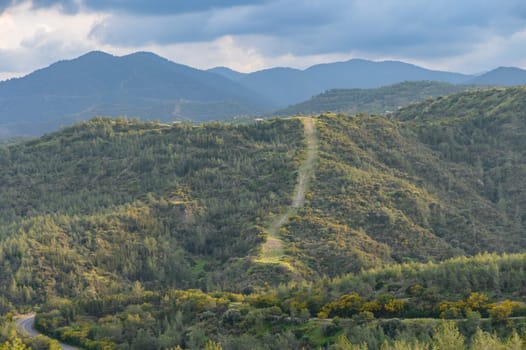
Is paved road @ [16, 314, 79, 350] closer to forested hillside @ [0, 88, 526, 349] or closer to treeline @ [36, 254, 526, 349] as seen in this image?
treeline @ [36, 254, 526, 349]

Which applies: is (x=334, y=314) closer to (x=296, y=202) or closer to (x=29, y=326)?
(x=29, y=326)

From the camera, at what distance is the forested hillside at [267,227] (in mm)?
60062

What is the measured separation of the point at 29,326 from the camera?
80.4m

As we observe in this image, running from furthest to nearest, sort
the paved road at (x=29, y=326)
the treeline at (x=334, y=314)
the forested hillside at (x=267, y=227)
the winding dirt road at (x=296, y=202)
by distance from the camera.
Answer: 1. the winding dirt road at (x=296, y=202)
2. the paved road at (x=29, y=326)
3. the forested hillside at (x=267, y=227)
4. the treeline at (x=334, y=314)

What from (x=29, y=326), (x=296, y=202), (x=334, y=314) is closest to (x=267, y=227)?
(x=296, y=202)

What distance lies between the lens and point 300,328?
195 ft

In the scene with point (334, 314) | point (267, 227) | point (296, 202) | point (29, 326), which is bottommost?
point (29, 326)

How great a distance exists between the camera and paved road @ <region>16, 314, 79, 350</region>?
236 ft

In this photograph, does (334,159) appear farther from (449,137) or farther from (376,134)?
(449,137)

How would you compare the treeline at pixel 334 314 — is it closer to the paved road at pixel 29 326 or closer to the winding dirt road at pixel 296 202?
the paved road at pixel 29 326

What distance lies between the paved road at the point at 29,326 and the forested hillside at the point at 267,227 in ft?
4.44

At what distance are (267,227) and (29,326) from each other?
4256cm

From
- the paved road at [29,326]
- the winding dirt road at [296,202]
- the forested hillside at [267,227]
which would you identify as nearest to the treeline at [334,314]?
the forested hillside at [267,227]

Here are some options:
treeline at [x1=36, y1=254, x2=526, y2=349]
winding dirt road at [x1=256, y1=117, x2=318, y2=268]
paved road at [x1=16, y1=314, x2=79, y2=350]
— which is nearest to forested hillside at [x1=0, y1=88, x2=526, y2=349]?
treeline at [x1=36, y1=254, x2=526, y2=349]
